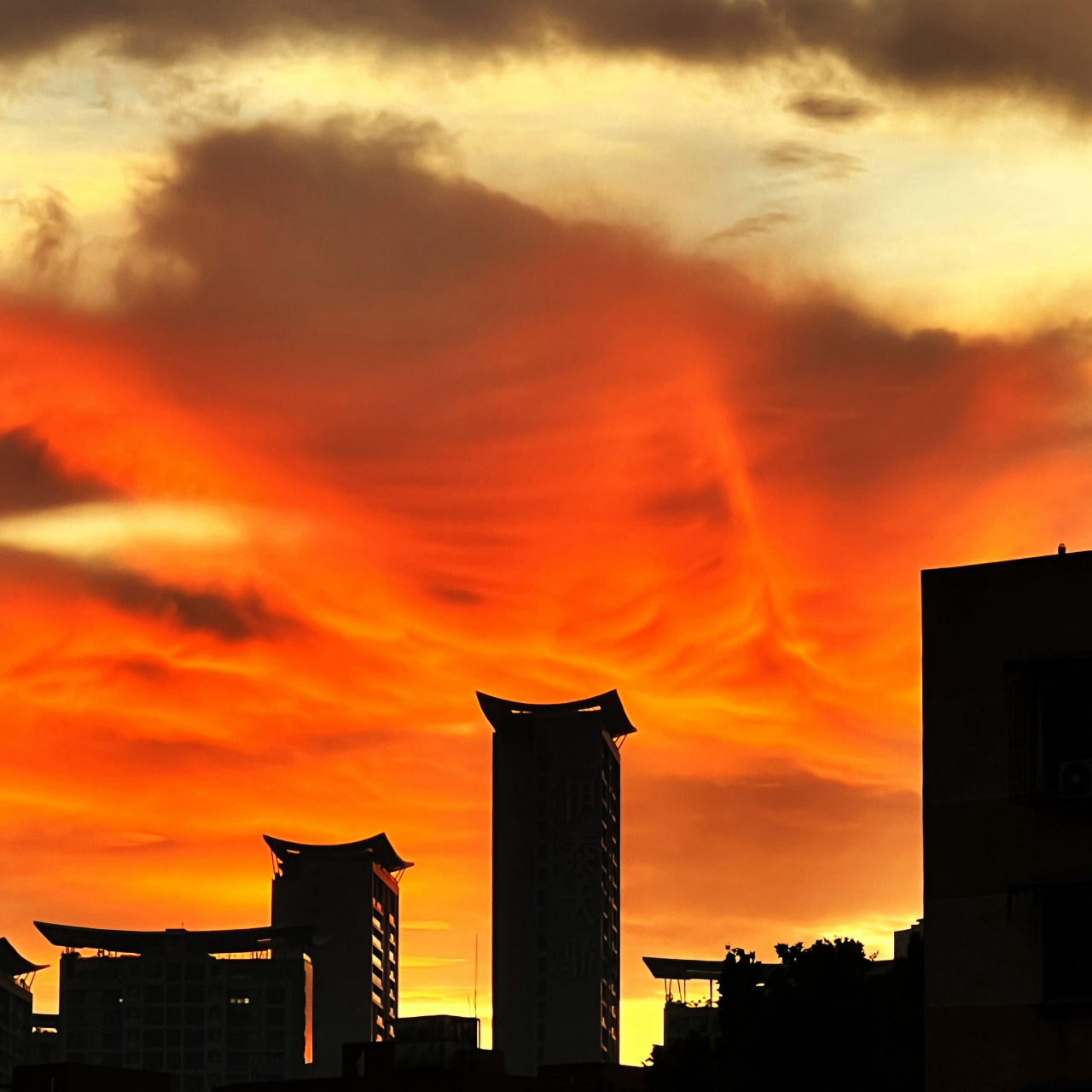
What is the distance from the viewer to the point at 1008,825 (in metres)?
38.1

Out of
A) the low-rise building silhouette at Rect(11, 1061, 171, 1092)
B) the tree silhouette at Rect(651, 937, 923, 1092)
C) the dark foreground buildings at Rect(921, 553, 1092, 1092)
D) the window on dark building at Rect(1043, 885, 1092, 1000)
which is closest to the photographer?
the window on dark building at Rect(1043, 885, 1092, 1000)

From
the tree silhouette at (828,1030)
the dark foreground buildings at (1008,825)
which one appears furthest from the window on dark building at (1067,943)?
the tree silhouette at (828,1030)

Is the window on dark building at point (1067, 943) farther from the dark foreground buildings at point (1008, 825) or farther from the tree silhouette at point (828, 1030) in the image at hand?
the tree silhouette at point (828, 1030)

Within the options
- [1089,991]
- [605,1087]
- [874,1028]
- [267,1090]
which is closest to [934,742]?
[1089,991]

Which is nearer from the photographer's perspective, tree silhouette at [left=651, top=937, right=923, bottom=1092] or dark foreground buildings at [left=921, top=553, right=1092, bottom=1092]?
dark foreground buildings at [left=921, top=553, right=1092, bottom=1092]

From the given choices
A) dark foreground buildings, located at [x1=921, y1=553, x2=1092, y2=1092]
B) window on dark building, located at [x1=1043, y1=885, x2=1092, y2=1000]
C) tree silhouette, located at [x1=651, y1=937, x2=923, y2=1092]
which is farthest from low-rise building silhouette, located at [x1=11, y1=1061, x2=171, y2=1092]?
window on dark building, located at [x1=1043, y1=885, x2=1092, y2=1000]

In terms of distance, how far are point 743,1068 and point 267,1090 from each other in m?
38.6

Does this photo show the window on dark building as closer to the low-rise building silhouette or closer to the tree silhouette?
the tree silhouette

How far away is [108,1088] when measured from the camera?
95.8 m

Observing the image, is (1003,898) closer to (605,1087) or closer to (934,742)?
(934,742)

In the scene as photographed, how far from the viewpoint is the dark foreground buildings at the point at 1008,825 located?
121 feet

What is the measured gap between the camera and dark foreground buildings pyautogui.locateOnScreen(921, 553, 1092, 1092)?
1451 inches

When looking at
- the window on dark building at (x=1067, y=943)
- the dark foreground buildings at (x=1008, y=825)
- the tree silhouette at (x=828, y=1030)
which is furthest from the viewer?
the tree silhouette at (x=828, y=1030)

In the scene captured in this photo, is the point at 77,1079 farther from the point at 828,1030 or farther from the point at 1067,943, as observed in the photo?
the point at 1067,943
